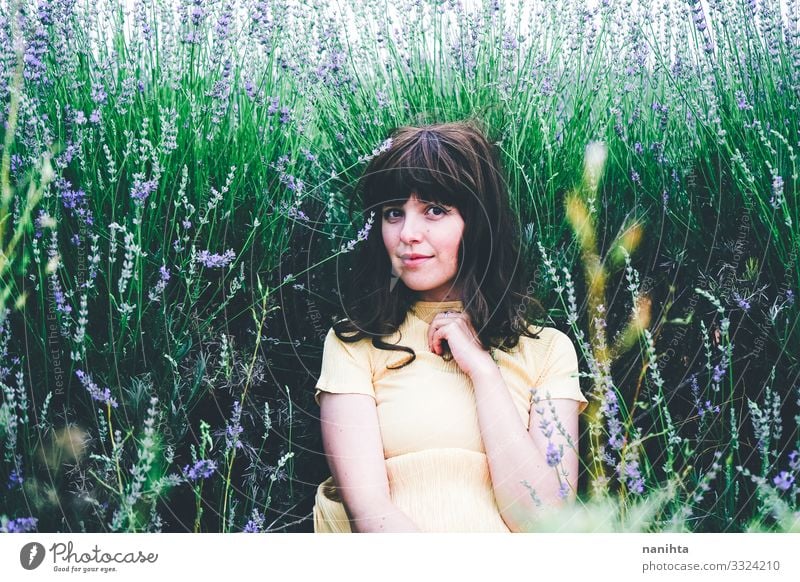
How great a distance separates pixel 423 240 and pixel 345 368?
305 mm

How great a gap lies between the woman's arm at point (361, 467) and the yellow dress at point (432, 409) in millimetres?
28

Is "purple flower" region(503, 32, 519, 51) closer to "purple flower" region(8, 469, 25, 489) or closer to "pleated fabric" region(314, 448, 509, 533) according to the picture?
"pleated fabric" region(314, 448, 509, 533)

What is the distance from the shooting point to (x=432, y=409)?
154cm

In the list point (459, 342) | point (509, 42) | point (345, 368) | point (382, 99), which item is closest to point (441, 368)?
point (459, 342)

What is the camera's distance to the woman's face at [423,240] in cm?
157

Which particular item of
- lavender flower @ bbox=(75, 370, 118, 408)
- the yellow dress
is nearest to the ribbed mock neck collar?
the yellow dress

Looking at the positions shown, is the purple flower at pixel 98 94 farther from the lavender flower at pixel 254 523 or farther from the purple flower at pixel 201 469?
the lavender flower at pixel 254 523

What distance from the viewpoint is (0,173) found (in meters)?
1.56

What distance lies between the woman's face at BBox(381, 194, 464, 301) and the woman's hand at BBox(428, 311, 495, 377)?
8cm

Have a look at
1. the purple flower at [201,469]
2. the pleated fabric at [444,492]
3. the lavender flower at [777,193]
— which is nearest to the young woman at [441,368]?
the pleated fabric at [444,492]

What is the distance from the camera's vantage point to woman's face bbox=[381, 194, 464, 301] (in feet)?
5.15

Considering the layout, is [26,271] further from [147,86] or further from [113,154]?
[147,86]

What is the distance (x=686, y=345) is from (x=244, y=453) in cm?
101
